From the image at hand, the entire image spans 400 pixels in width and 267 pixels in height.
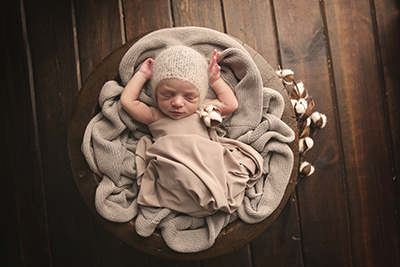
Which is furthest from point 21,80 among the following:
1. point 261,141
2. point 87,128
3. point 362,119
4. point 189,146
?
point 362,119

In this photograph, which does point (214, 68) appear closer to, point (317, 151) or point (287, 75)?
point (287, 75)

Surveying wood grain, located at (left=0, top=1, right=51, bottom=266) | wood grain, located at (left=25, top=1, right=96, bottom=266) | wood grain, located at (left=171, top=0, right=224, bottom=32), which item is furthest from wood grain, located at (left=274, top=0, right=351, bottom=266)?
wood grain, located at (left=0, top=1, right=51, bottom=266)

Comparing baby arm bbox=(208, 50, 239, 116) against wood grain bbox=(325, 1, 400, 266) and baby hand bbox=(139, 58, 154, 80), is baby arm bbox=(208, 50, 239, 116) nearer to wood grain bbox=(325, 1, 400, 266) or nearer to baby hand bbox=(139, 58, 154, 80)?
baby hand bbox=(139, 58, 154, 80)

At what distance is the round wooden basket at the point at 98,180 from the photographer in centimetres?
76

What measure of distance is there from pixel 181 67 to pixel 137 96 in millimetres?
201

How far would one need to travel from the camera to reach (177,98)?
753 mm

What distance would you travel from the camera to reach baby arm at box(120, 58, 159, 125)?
80 centimetres

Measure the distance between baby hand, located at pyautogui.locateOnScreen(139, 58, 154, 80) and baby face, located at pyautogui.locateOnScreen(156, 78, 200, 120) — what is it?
96mm

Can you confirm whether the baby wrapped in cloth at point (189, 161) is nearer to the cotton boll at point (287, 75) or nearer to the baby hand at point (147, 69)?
the baby hand at point (147, 69)

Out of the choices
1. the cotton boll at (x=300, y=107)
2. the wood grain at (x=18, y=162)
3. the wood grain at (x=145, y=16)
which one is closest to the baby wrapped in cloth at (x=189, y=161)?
the cotton boll at (x=300, y=107)

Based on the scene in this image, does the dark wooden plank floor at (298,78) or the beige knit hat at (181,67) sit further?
the dark wooden plank floor at (298,78)

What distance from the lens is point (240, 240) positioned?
2.53 ft

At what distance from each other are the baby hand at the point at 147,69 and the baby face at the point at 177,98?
96 millimetres

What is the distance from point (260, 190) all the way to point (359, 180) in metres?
0.61
